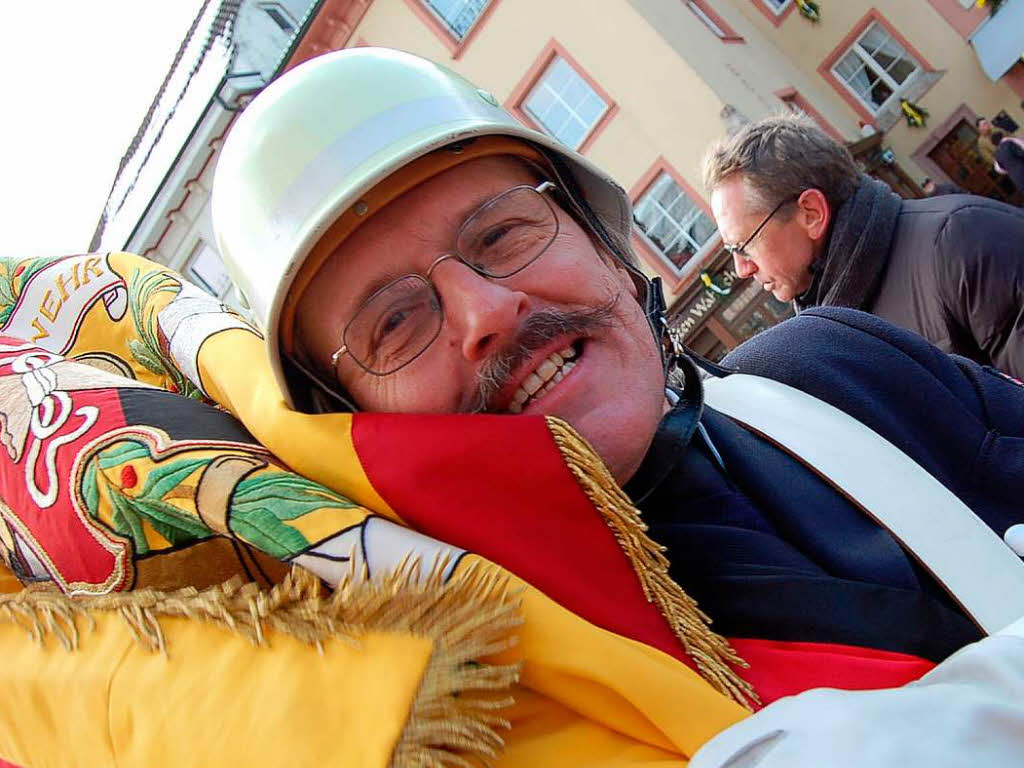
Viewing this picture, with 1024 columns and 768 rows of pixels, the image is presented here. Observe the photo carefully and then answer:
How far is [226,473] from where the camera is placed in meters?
1.26

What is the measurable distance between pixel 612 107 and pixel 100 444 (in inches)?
440

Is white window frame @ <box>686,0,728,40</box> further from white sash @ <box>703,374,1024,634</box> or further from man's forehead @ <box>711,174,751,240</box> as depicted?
white sash @ <box>703,374,1024,634</box>

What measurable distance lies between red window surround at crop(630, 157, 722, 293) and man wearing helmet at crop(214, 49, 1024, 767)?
30.9 feet

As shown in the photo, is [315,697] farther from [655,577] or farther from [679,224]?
[679,224]

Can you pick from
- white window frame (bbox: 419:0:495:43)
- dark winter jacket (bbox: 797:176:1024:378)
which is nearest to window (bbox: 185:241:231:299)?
white window frame (bbox: 419:0:495:43)

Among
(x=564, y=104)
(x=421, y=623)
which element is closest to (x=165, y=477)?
(x=421, y=623)

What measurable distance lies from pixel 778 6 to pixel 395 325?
16.5 m

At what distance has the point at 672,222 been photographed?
1169 centimetres

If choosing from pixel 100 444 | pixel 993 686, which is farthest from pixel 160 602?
pixel 993 686

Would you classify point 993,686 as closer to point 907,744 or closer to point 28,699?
point 907,744

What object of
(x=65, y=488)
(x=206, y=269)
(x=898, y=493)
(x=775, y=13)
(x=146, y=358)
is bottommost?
(x=206, y=269)

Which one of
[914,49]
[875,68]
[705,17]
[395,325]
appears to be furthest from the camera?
[875,68]

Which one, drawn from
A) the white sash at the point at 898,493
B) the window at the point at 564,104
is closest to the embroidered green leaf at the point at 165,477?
the white sash at the point at 898,493

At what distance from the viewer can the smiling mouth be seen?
1632mm
